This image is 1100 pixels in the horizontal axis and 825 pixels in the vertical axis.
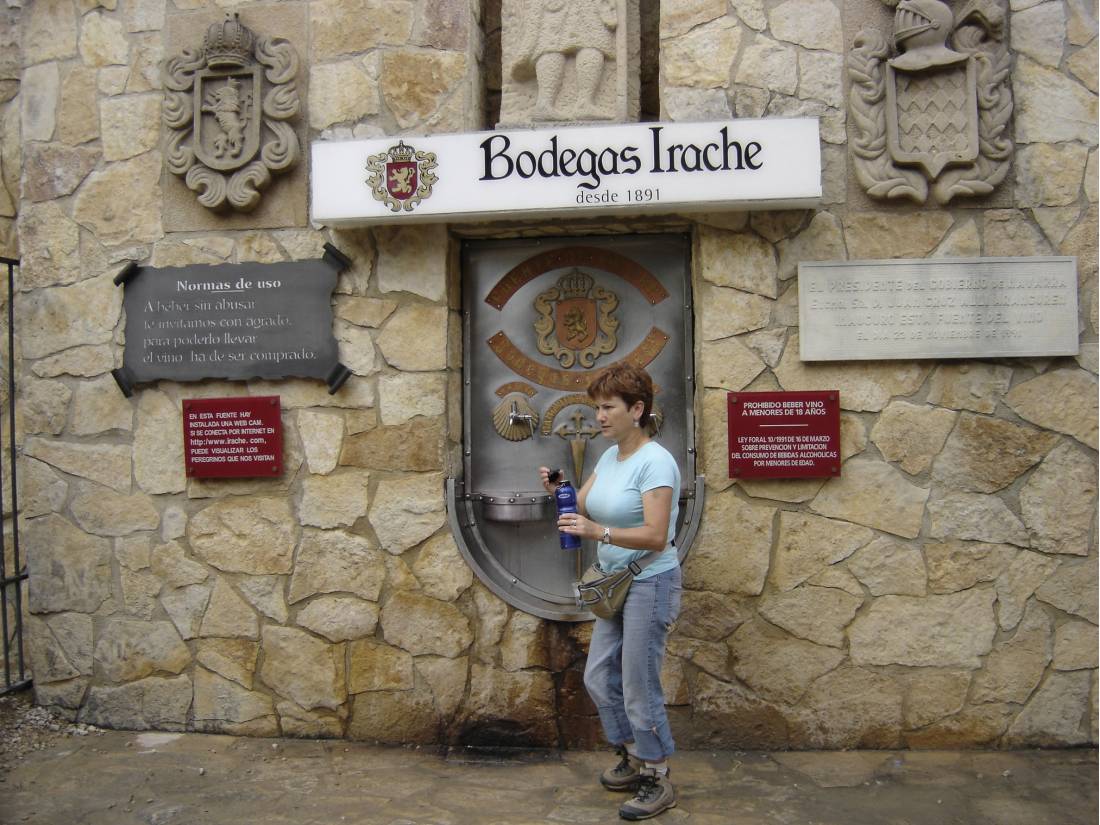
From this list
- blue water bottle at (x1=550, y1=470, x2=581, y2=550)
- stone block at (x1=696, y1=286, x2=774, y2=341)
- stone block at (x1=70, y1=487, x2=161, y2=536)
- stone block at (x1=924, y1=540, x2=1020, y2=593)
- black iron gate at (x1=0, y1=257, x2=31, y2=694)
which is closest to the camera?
blue water bottle at (x1=550, y1=470, x2=581, y2=550)

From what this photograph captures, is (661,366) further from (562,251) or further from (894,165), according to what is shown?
(894,165)

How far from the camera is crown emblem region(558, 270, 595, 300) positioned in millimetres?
4520

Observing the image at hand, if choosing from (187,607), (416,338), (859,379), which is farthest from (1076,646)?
(187,607)

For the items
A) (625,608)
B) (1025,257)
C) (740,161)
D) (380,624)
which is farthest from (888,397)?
(380,624)

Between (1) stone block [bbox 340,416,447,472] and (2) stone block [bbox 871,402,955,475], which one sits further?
(1) stone block [bbox 340,416,447,472]

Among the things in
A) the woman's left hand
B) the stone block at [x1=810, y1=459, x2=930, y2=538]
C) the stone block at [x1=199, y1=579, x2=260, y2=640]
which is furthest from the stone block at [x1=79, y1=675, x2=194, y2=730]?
the stone block at [x1=810, y1=459, x2=930, y2=538]

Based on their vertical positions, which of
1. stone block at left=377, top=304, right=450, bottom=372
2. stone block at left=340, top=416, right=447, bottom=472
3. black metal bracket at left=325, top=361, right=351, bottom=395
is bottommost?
stone block at left=340, top=416, right=447, bottom=472

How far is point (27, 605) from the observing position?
495 cm

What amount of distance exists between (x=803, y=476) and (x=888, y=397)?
491 mm

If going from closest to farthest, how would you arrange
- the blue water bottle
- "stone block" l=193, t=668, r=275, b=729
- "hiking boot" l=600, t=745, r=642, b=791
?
the blue water bottle → "hiking boot" l=600, t=745, r=642, b=791 → "stone block" l=193, t=668, r=275, b=729

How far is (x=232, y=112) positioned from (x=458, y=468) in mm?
1896

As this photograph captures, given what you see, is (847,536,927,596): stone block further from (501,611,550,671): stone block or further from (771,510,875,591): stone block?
(501,611,550,671): stone block

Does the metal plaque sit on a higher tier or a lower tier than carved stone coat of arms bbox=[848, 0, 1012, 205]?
lower

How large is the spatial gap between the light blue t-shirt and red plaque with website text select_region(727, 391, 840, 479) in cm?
84
